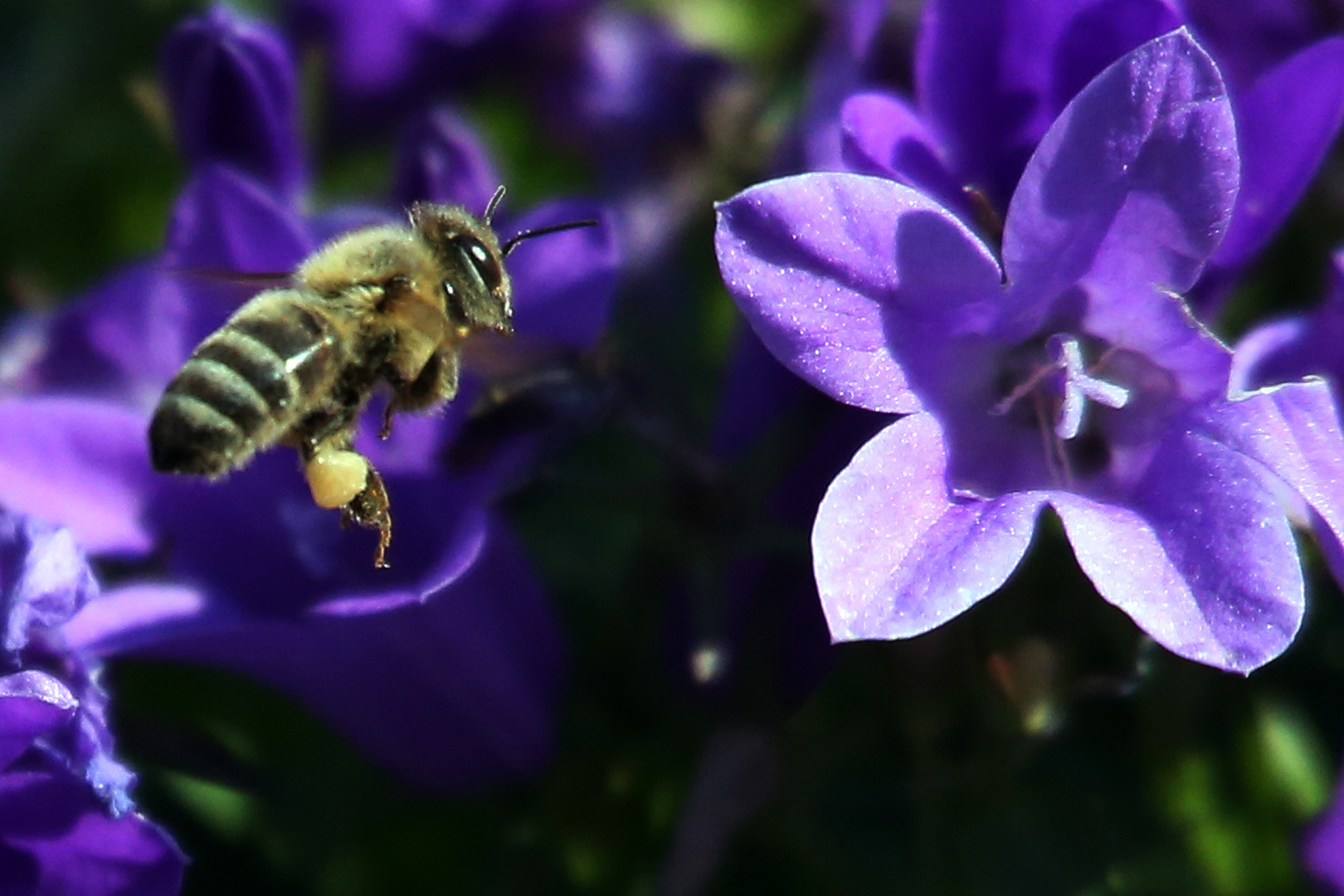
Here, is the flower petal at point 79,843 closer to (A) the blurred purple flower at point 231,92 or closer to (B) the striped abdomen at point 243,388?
(B) the striped abdomen at point 243,388

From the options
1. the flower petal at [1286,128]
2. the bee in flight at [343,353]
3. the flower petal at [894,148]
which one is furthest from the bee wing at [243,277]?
the flower petal at [1286,128]

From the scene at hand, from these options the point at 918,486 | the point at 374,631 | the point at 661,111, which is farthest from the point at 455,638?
the point at 661,111

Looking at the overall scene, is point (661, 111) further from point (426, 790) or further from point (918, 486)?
point (918, 486)

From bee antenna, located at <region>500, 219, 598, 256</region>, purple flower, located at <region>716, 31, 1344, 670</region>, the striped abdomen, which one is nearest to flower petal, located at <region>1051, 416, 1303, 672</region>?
purple flower, located at <region>716, 31, 1344, 670</region>

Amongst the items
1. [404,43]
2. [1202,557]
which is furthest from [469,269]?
[404,43]

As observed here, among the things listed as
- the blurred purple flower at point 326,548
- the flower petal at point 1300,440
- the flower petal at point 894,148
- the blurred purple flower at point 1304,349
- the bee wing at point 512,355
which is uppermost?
the flower petal at point 894,148

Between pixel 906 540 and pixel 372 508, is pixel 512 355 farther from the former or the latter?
pixel 906 540
